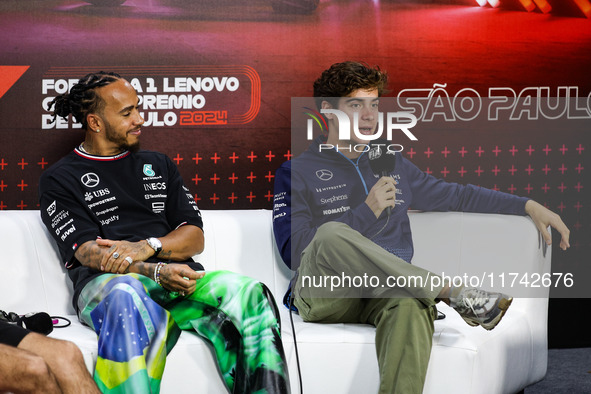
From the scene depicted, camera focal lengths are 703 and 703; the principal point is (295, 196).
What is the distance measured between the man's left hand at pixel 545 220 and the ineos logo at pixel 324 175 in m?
0.82

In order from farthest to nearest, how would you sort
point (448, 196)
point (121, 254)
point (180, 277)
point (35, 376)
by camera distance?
point (448, 196) → point (121, 254) → point (180, 277) → point (35, 376)

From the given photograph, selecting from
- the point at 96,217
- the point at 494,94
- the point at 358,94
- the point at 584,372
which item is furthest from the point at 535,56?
the point at 96,217

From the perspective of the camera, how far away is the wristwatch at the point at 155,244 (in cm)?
262

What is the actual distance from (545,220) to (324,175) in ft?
2.95

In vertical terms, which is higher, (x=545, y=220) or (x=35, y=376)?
(x=545, y=220)

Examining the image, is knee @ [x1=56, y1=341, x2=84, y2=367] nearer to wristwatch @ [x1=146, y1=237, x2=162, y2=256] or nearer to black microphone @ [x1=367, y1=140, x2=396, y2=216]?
wristwatch @ [x1=146, y1=237, x2=162, y2=256]

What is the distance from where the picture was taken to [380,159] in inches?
113

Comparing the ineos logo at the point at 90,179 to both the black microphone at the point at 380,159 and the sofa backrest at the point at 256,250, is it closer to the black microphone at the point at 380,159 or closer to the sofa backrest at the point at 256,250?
the sofa backrest at the point at 256,250

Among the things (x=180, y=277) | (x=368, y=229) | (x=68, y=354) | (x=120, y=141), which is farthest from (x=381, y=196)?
(x=68, y=354)

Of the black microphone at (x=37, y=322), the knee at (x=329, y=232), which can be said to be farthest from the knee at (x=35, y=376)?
the knee at (x=329, y=232)

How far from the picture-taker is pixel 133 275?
97.0 inches

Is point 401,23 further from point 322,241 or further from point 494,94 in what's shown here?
point 322,241

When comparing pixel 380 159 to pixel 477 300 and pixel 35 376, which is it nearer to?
pixel 477 300

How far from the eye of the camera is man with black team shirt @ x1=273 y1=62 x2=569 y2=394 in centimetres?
227
